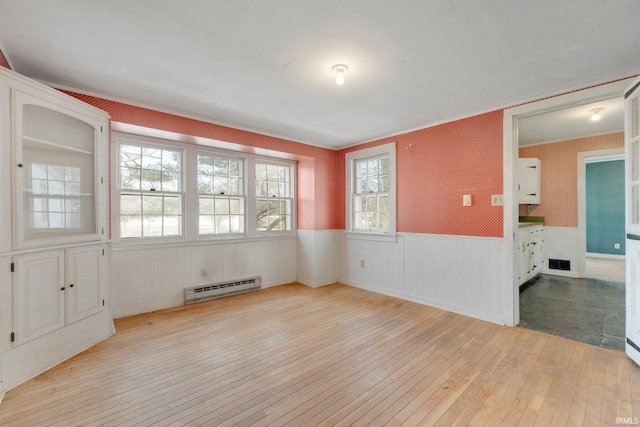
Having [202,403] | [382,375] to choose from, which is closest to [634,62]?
[382,375]

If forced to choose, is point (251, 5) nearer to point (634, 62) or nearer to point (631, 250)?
point (634, 62)

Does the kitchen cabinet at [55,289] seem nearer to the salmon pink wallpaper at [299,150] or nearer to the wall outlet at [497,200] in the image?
the salmon pink wallpaper at [299,150]

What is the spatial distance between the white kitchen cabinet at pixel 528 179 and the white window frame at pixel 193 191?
4340 mm

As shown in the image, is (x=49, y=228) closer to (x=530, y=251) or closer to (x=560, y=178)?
(x=530, y=251)

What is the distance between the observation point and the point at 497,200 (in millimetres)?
3299

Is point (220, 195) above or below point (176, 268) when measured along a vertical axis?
above

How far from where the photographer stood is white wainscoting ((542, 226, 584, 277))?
5.22m

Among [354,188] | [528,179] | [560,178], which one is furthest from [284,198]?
[560,178]

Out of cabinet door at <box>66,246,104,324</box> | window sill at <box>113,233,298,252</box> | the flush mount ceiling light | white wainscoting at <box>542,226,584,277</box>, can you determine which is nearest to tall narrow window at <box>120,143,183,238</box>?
window sill at <box>113,233,298,252</box>

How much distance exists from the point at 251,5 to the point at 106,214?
258 cm

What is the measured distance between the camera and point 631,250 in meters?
2.46

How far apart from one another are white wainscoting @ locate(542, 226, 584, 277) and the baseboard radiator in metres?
5.69

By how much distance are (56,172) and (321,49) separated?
265 cm

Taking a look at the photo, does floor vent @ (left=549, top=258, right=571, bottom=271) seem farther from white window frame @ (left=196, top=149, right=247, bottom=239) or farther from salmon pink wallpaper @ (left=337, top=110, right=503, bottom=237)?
white window frame @ (left=196, top=149, right=247, bottom=239)
